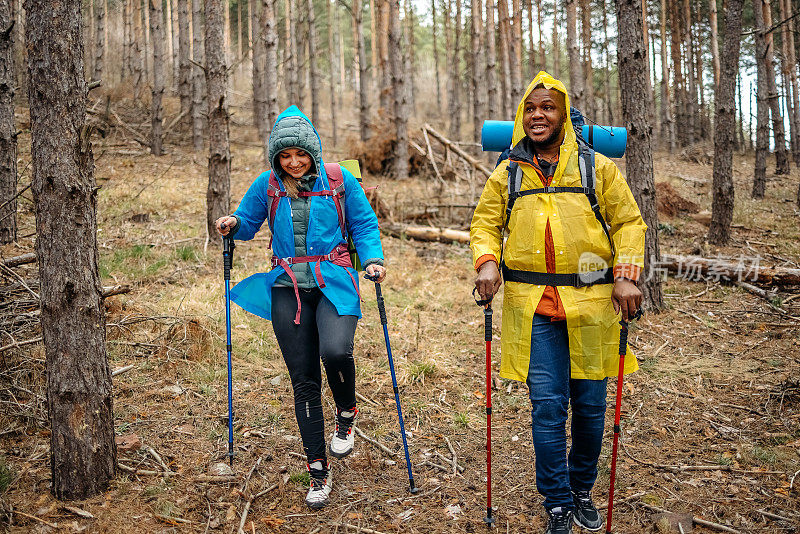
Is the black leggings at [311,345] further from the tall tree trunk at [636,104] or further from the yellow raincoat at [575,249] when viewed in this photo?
the tall tree trunk at [636,104]

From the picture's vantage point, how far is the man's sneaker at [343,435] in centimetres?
415

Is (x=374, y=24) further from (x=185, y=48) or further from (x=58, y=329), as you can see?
(x=58, y=329)

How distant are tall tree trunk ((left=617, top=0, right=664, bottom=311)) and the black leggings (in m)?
4.70

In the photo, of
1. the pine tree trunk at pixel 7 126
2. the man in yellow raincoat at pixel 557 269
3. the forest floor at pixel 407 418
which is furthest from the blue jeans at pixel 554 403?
the pine tree trunk at pixel 7 126

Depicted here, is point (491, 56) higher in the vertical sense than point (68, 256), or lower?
higher

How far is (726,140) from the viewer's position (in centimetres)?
1086

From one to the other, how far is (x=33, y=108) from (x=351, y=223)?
1.90m

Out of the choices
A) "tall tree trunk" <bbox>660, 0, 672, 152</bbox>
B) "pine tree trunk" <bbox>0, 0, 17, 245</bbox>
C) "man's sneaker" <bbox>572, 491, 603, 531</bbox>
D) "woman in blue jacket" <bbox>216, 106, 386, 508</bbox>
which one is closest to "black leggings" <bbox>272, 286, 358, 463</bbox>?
"woman in blue jacket" <bbox>216, 106, 386, 508</bbox>

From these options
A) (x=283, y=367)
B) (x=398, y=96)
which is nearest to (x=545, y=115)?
(x=283, y=367)

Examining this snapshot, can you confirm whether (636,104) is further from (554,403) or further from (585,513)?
(585,513)

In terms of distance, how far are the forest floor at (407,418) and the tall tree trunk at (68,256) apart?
32 centimetres

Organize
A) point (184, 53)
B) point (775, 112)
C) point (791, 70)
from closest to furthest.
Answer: point (184, 53) → point (775, 112) → point (791, 70)

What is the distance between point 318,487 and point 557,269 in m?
2.07

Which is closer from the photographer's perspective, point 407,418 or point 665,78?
point 407,418
